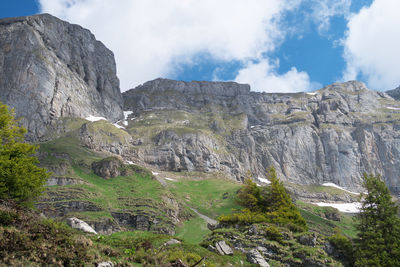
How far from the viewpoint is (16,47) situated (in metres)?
157

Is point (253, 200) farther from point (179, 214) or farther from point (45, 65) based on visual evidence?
point (45, 65)

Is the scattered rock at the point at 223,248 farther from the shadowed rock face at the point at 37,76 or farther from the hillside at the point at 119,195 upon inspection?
the shadowed rock face at the point at 37,76

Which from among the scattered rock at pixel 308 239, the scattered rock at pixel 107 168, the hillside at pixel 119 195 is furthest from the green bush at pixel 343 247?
the scattered rock at pixel 107 168

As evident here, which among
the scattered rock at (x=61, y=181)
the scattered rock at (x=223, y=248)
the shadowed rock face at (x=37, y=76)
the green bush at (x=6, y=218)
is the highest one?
the shadowed rock face at (x=37, y=76)

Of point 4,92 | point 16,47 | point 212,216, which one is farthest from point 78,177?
point 16,47

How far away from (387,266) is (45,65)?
17852 cm

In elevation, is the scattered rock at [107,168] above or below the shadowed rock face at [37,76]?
below

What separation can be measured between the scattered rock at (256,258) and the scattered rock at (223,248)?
1551 millimetres

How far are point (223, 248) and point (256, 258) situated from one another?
107 inches

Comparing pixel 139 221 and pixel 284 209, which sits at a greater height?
pixel 284 209

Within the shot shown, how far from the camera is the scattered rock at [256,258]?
70.2 ft

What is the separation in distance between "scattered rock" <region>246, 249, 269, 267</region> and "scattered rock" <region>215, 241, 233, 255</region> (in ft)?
5.09

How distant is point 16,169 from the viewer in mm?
24016

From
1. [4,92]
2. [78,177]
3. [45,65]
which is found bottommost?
[78,177]
